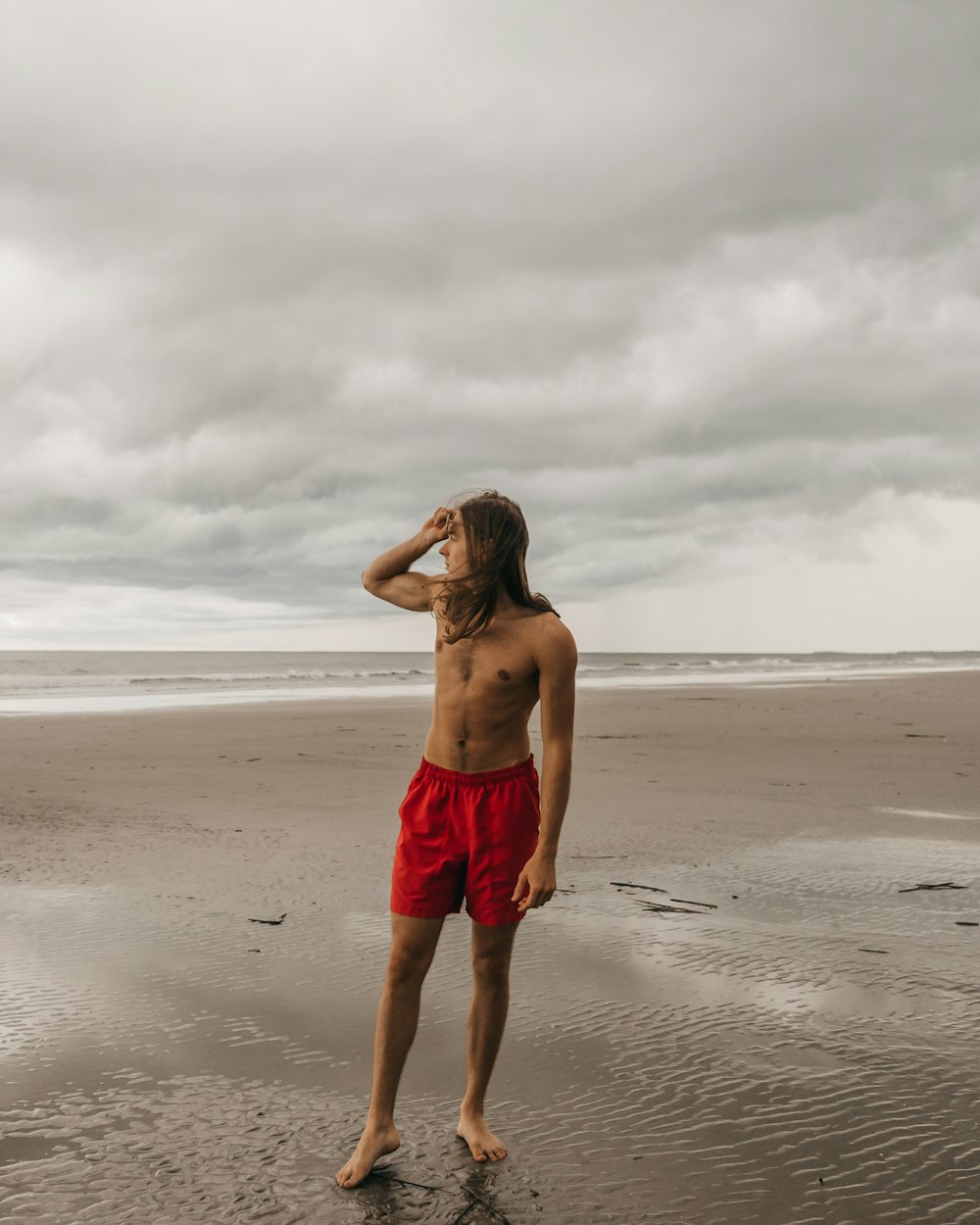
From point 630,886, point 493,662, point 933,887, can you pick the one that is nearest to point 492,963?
point 493,662

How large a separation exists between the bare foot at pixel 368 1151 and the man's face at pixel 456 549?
1623 mm

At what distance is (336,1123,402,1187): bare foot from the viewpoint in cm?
277

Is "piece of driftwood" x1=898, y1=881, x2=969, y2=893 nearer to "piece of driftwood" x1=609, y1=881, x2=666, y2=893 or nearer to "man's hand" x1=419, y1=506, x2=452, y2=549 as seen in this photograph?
"piece of driftwood" x1=609, y1=881, x2=666, y2=893

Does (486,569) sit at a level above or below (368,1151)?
above

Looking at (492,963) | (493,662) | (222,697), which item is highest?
(493,662)

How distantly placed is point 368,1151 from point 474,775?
3.51ft

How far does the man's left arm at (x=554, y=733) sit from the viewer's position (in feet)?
10.1

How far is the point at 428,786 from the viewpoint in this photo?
Answer: 10.5ft

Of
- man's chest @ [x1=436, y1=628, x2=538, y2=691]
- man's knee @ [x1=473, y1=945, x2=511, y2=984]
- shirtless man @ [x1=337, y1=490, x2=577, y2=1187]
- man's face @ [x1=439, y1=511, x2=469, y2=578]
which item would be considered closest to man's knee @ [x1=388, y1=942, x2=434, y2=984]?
shirtless man @ [x1=337, y1=490, x2=577, y2=1187]

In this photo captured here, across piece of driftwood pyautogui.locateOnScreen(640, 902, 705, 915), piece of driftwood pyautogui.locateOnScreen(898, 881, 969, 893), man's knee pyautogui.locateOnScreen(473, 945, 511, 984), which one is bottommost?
piece of driftwood pyautogui.locateOnScreen(640, 902, 705, 915)

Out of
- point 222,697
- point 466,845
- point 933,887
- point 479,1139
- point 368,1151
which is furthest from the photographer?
point 222,697

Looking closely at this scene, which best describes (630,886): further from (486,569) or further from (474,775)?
(486,569)

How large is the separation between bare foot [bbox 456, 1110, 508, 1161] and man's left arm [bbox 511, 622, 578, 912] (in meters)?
0.62

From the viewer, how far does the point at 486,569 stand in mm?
3195
